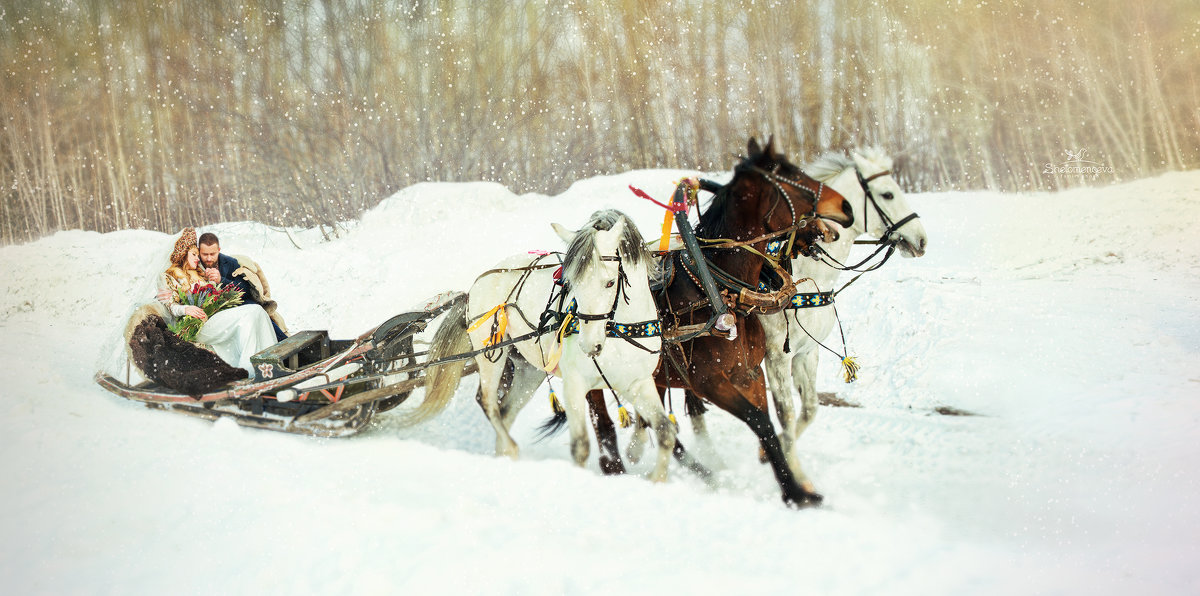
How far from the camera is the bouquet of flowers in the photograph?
3.87m

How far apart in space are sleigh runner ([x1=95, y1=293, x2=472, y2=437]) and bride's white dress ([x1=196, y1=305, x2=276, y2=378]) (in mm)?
180

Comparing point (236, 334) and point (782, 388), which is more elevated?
point (236, 334)

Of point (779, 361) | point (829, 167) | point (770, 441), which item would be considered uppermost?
point (829, 167)

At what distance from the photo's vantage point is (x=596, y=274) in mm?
2775

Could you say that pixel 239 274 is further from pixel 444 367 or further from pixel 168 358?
pixel 444 367

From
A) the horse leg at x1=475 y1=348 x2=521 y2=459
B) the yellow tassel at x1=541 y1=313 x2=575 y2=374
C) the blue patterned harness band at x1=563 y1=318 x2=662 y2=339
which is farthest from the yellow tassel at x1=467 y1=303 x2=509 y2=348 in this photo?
the blue patterned harness band at x1=563 y1=318 x2=662 y2=339

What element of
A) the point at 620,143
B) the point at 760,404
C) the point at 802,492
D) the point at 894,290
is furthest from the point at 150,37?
the point at 894,290

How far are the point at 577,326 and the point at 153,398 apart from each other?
8.35 ft

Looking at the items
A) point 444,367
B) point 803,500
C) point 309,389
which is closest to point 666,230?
point 803,500

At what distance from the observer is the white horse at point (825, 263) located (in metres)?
3.19

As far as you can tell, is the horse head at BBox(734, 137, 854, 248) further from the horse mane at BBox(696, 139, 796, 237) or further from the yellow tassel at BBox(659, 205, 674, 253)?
the yellow tassel at BBox(659, 205, 674, 253)

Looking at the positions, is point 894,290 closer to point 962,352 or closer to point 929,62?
point 962,352

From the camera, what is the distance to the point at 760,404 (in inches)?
125

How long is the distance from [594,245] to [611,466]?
133 cm
